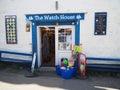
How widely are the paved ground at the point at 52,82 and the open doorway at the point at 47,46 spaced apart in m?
1.93

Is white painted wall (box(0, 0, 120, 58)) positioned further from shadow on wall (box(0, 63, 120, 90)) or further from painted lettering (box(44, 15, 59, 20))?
shadow on wall (box(0, 63, 120, 90))

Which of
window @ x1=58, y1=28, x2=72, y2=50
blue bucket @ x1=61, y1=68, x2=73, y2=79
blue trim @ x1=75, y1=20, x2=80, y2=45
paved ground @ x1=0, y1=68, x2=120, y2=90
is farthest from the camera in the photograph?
window @ x1=58, y1=28, x2=72, y2=50

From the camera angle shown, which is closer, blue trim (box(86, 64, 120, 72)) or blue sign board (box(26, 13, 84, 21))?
blue trim (box(86, 64, 120, 72))

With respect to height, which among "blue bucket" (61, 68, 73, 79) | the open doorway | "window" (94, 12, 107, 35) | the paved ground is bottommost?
the paved ground

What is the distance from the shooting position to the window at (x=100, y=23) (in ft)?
31.9

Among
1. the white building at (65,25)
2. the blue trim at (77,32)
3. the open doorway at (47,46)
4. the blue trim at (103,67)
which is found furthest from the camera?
the open doorway at (47,46)

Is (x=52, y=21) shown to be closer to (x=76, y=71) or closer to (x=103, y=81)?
(x=76, y=71)

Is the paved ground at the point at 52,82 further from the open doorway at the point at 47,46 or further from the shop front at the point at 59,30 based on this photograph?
the open doorway at the point at 47,46

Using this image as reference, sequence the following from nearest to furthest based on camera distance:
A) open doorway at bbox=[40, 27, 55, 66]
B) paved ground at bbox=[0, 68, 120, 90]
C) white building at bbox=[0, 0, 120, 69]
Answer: paved ground at bbox=[0, 68, 120, 90] < white building at bbox=[0, 0, 120, 69] < open doorway at bbox=[40, 27, 55, 66]

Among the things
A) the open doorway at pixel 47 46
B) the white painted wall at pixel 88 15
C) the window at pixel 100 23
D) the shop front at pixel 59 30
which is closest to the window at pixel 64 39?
the shop front at pixel 59 30

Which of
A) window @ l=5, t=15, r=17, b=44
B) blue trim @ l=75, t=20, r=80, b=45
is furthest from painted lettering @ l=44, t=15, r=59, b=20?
window @ l=5, t=15, r=17, b=44

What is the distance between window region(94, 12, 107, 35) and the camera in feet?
31.9

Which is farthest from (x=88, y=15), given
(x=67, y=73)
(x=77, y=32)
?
(x=67, y=73)

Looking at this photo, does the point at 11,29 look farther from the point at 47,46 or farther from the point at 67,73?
the point at 67,73
